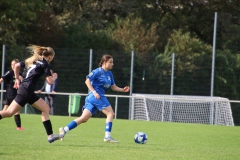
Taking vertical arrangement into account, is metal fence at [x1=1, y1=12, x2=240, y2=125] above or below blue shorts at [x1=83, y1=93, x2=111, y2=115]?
above

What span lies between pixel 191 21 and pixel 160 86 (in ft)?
45.9

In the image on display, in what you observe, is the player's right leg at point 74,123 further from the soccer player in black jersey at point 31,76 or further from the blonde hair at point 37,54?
the blonde hair at point 37,54

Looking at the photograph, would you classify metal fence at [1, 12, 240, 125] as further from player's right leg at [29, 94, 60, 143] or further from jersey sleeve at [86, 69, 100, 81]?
player's right leg at [29, 94, 60, 143]

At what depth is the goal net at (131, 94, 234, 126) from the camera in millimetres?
23016

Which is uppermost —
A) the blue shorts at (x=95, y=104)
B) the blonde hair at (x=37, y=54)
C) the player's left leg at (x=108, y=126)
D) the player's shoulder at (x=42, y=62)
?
the blonde hair at (x=37, y=54)

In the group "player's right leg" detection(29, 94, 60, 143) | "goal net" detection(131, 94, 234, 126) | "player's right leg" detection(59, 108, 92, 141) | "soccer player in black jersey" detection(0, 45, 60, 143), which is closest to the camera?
"soccer player in black jersey" detection(0, 45, 60, 143)

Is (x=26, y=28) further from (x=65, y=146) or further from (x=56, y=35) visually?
(x=65, y=146)

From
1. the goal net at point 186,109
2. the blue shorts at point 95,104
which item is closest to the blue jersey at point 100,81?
the blue shorts at point 95,104

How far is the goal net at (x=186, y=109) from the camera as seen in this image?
A: 2302 centimetres

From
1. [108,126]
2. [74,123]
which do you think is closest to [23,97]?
[74,123]

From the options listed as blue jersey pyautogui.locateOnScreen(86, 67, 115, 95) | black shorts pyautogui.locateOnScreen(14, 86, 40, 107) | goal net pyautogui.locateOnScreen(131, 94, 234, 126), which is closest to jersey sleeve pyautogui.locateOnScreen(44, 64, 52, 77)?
black shorts pyautogui.locateOnScreen(14, 86, 40, 107)

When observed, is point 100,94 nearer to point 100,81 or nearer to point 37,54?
point 100,81

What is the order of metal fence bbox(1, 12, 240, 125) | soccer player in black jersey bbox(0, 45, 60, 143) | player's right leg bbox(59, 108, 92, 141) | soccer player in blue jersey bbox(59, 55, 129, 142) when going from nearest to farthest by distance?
soccer player in black jersey bbox(0, 45, 60, 143), player's right leg bbox(59, 108, 92, 141), soccer player in blue jersey bbox(59, 55, 129, 142), metal fence bbox(1, 12, 240, 125)

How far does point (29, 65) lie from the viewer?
1012cm
